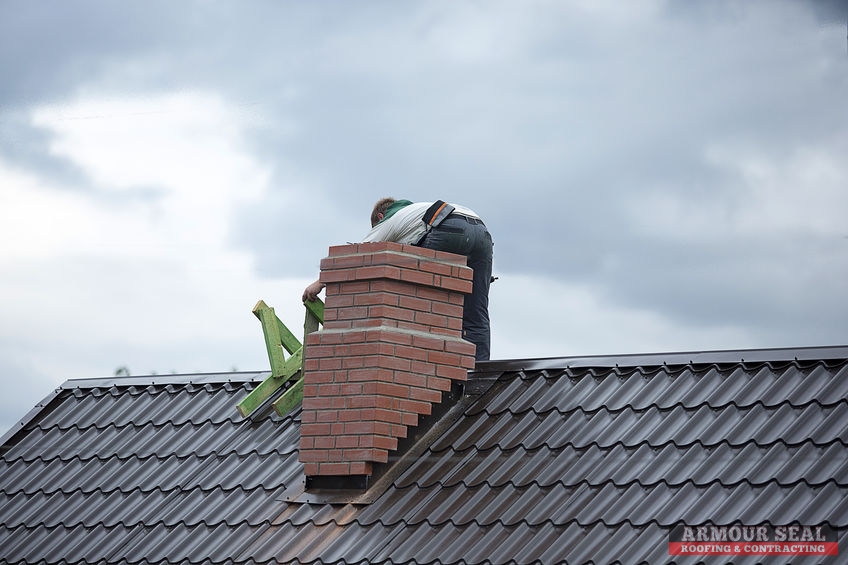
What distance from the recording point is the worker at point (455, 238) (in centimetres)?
875

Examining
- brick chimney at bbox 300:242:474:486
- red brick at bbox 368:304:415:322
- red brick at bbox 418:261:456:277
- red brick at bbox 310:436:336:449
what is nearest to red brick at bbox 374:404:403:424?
brick chimney at bbox 300:242:474:486

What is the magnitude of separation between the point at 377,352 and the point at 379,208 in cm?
242

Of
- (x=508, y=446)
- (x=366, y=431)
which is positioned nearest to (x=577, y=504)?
(x=508, y=446)

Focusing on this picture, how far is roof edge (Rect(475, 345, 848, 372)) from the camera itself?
274 inches

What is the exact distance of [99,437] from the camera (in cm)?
989

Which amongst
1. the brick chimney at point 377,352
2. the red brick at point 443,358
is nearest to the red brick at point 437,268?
the brick chimney at point 377,352

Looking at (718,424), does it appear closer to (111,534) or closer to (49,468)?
(111,534)

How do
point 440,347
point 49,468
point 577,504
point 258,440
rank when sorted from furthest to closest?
point 49,468, point 258,440, point 440,347, point 577,504

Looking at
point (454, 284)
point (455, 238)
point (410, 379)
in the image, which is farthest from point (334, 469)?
point (455, 238)

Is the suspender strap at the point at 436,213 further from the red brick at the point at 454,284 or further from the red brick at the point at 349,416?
the red brick at the point at 349,416

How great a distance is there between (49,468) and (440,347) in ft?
12.7

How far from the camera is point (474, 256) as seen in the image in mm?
9023

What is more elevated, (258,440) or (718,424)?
(258,440)

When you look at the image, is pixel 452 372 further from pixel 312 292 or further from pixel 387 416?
pixel 312 292
